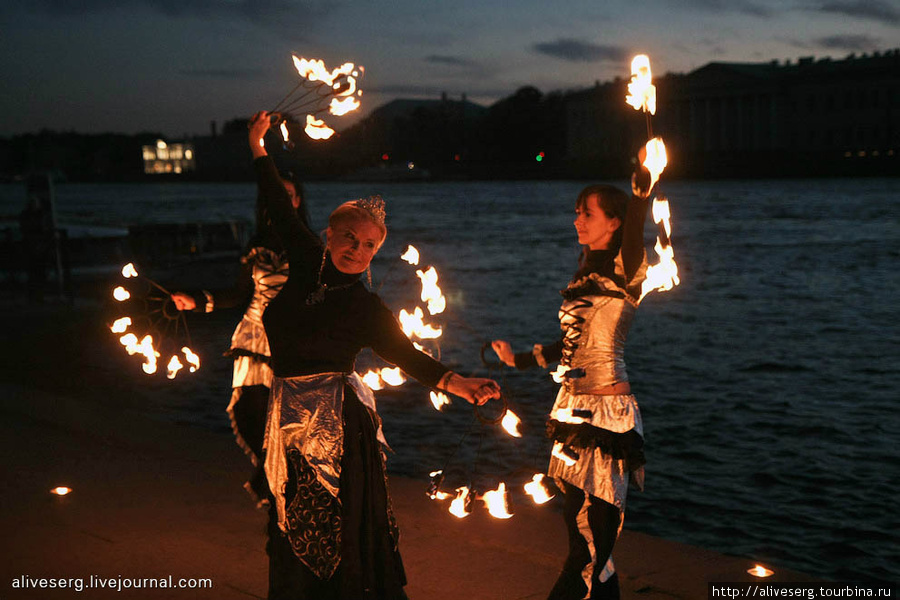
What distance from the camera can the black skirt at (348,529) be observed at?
14.1 feet

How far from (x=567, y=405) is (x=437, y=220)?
263 feet

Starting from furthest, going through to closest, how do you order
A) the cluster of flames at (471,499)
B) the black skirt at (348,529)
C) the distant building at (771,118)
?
the distant building at (771,118), the cluster of flames at (471,499), the black skirt at (348,529)

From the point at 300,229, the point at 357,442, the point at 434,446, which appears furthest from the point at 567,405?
the point at 434,446

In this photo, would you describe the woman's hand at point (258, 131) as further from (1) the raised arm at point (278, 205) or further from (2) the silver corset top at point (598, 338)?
(2) the silver corset top at point (598, 338)

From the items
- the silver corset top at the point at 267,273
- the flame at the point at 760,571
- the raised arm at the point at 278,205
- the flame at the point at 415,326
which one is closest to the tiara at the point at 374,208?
the raised arm at the point at 278,205

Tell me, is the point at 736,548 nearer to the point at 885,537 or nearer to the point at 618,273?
the point at 885,537

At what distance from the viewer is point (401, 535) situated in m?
6.40

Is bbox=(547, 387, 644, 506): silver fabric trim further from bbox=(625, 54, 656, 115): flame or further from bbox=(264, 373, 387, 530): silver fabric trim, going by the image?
bbox=(625, 54, 656, 115): flame

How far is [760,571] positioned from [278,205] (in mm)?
3143

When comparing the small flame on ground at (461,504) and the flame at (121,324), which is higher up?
the flame at (121,324)

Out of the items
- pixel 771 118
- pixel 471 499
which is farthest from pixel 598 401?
pixel 771 118

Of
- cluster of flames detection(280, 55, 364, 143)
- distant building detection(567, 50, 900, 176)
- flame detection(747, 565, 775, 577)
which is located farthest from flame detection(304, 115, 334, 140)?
distant building detection(567, 50, 900, 176)

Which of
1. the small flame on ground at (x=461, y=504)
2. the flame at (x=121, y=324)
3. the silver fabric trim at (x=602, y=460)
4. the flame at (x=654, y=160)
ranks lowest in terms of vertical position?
the small flame on ground at (x=461, y=504)

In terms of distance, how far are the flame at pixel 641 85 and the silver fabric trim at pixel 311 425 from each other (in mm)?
1681
